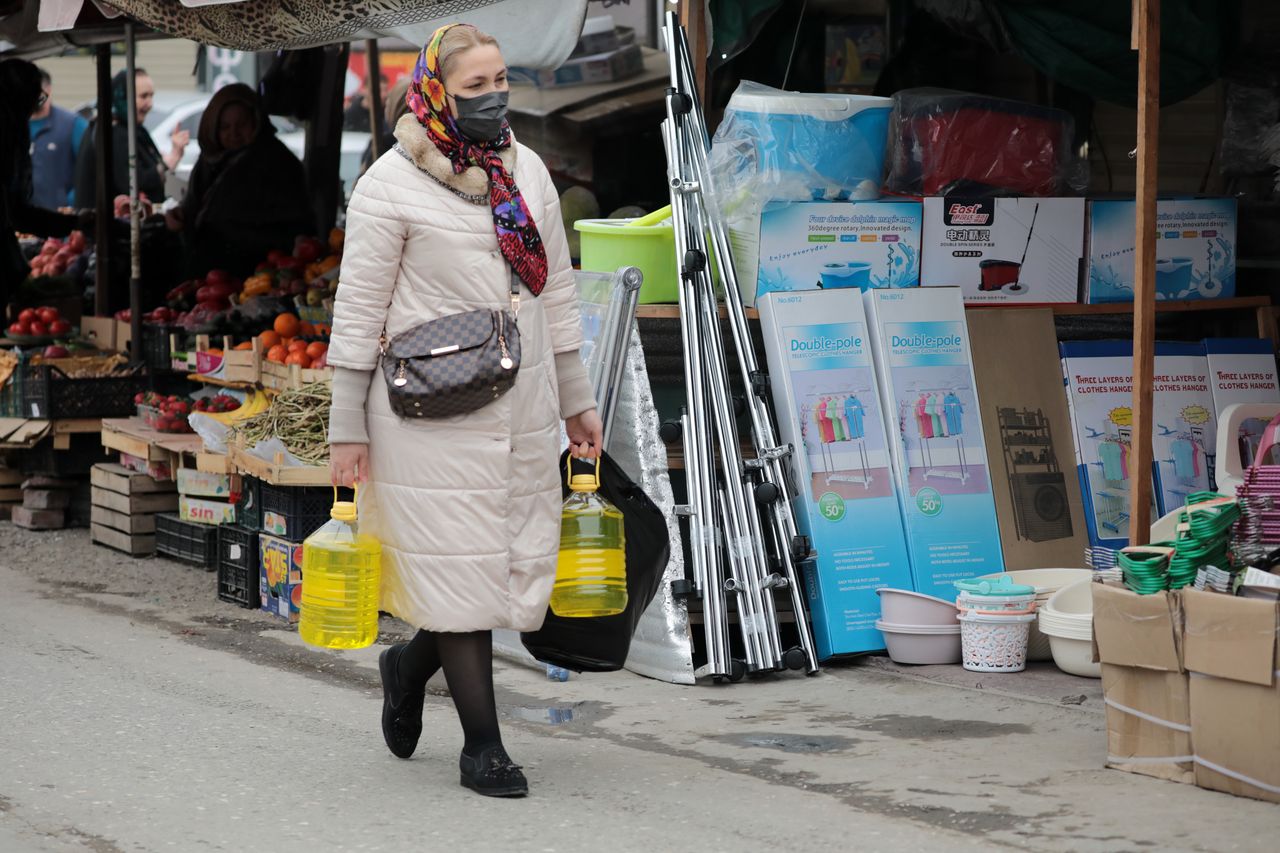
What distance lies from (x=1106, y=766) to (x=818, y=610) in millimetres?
1525

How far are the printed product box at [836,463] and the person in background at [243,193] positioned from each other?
5303 mm

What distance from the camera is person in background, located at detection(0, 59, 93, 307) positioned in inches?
426

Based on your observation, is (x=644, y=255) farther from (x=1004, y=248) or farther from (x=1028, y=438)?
(x=1028, y=438)

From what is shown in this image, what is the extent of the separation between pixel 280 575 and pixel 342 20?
228 centimetres

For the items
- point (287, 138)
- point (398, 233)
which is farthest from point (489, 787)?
point (287, 138)

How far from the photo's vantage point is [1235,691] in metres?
4.27

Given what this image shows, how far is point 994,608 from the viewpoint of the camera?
585 centimetres

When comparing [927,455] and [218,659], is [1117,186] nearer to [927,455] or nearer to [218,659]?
[927,455]

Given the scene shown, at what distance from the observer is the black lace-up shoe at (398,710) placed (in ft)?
15.9

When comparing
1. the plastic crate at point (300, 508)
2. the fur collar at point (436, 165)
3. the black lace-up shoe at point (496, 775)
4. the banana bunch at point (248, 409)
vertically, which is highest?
the fur collar at point (436, 165)

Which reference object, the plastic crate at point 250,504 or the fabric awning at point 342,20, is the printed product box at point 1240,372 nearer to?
the fabric awning at point 342,20

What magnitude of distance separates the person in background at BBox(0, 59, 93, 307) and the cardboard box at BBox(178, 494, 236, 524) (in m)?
3.65

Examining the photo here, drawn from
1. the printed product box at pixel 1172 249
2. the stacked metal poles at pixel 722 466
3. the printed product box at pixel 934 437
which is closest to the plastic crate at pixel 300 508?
the stacked metal poles at pixel 722 466

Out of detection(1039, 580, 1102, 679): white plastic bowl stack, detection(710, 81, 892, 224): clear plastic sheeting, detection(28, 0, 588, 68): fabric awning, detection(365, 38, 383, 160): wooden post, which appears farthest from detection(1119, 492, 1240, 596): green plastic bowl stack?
detection(365, 38, 383, 160): wooden post
